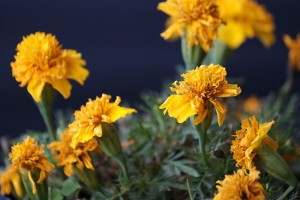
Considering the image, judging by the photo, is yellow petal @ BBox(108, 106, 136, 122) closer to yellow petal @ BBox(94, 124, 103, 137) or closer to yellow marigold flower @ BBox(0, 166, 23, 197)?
yellow petal @ BBox(94, 124, 103, 137)

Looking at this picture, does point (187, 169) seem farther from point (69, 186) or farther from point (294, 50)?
point (294, 50)

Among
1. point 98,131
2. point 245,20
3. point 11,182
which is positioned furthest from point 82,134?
point 245,20

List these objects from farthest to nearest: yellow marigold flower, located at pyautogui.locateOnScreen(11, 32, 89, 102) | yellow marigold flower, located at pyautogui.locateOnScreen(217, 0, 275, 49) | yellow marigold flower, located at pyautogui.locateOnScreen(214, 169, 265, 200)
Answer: yellow marigold flower, located at pyautogui.locateOnScreen(217, 0, 275, 49), yellow marigold flower, located at pyautogui.locateOnScreen(11, 32, 89, 102), yellow marigold flower, located at pyautogui.locateOnScreen(214, 169, 265, 200)

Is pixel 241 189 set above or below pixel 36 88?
below

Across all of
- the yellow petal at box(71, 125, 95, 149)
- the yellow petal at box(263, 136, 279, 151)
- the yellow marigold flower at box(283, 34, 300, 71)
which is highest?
the yellow marigold flower at box(283, 34, 300, 71)

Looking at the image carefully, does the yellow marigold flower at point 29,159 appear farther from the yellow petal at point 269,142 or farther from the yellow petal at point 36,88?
the yellow petal at point 269,142

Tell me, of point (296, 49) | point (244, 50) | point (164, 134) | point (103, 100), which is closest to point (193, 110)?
point (103, 100)

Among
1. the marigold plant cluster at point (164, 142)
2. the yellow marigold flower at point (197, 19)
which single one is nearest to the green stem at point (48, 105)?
the marigold plant cluster at point (164, 142)

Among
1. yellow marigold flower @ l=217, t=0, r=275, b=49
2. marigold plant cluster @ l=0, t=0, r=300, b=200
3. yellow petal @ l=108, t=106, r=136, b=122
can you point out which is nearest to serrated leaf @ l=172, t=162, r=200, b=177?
marigold plant cluster @ l=0, t=0, r=300, b=200
